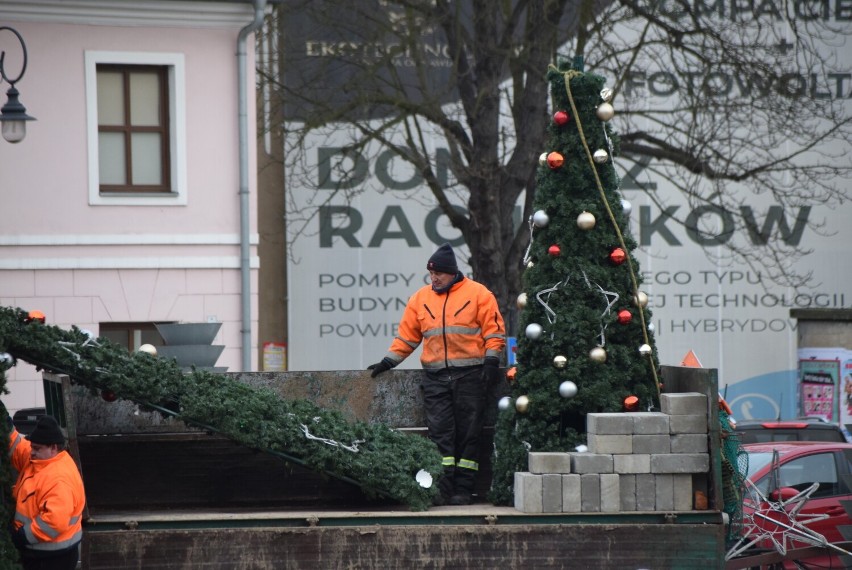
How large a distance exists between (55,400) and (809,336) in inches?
603

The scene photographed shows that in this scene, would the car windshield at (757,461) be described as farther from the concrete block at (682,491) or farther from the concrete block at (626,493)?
the concrete block at (626,493)

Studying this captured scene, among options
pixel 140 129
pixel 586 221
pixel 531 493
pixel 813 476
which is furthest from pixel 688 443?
pixel 140 129

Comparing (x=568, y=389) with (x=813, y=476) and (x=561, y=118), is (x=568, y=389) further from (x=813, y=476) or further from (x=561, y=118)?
(x=813, y=476)

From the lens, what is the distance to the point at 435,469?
7520 mm

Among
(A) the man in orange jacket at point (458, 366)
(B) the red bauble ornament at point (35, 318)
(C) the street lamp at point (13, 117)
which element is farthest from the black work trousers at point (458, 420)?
(C) the street lamp at point (13, 117)

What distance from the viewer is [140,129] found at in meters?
17.6

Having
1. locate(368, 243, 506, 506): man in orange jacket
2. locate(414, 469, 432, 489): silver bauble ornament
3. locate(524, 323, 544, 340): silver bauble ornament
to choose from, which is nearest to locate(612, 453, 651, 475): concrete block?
locate(524, 323, 544, 340): silver bauble ornament

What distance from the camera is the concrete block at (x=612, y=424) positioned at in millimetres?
7168

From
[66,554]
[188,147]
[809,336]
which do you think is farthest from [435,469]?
[809,336]

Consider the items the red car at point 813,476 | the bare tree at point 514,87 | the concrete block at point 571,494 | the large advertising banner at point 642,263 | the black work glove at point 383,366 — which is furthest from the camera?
the large advertising banner at point 642,263

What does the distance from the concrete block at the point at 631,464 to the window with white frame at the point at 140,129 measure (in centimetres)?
1135

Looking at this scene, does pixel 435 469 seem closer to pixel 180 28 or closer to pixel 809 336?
pixel 180 28

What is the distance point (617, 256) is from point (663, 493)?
137cm

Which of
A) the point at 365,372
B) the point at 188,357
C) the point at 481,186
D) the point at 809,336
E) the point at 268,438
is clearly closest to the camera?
the point at 268,438
